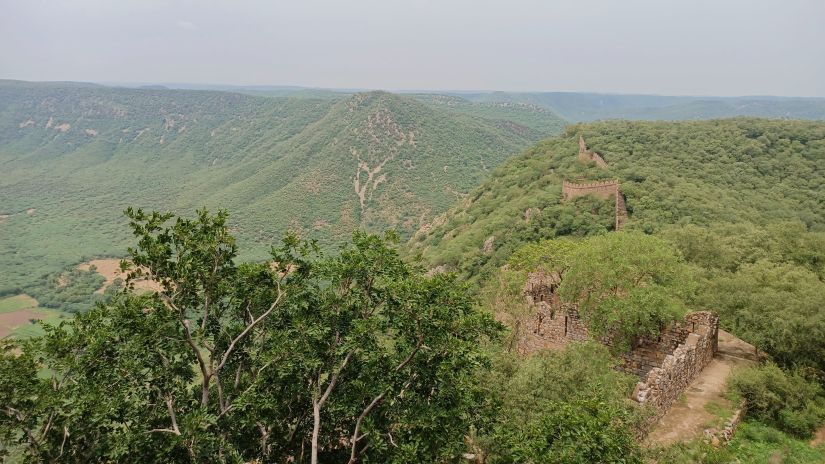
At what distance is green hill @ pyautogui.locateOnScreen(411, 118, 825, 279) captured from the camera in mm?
37438

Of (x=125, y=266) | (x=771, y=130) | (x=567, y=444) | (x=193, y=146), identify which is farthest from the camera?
(x=193, y=146)

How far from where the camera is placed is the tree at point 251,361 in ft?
27.1

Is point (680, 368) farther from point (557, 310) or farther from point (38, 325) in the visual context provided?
point (38, 325)

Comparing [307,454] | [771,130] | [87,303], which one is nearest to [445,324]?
[307,454]

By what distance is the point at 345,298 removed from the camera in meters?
9.31

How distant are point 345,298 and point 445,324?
2026 millimetres

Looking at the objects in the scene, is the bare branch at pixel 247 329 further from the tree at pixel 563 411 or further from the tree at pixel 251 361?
the tree at pixel 563 411

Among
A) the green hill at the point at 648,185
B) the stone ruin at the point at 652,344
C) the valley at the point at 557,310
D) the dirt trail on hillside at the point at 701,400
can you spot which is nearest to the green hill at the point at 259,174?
the green hill at the point at 648,185

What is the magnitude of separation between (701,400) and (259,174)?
11609 cm

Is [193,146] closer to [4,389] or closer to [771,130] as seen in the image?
[771,130]

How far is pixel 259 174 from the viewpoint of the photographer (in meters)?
119

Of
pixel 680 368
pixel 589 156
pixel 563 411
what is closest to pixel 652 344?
pixel 680 368

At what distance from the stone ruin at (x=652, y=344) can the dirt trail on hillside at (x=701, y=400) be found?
0.20m

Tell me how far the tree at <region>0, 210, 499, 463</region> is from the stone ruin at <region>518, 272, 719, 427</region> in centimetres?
599
